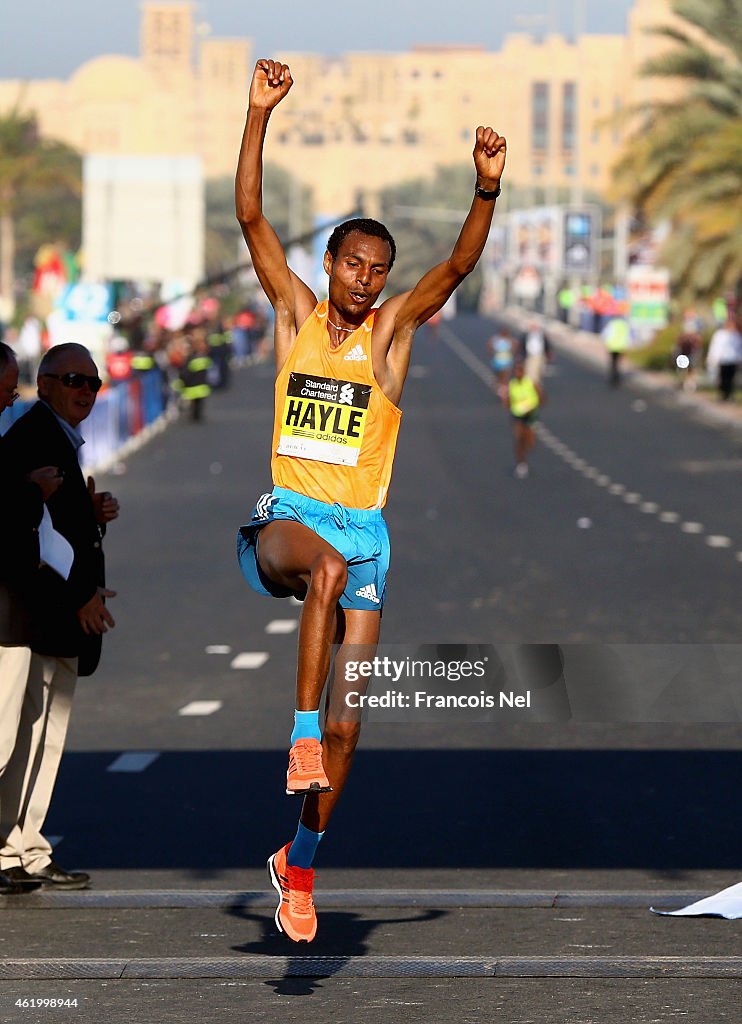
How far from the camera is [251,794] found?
9.77 m

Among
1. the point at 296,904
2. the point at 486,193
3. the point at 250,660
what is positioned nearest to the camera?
the point at 296,904

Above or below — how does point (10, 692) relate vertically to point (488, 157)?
below

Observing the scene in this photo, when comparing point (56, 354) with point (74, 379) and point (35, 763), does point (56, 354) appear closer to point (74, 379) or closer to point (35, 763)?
point (74, 379)

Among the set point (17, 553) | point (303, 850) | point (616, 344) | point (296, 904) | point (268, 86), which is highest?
point (268, 86)

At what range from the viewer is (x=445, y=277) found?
664 cm

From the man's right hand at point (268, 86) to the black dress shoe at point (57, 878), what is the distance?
2.74 m

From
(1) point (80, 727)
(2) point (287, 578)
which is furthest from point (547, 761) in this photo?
(2) point (287, 578)

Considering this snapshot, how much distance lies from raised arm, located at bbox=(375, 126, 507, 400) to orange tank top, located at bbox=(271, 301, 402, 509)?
0.08 m

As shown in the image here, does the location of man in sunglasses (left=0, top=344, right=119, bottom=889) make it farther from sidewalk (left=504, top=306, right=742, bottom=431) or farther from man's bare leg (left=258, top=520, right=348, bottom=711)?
sidewalk (left=504, top=306, right=742, bottom=431)

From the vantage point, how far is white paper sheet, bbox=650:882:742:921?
7000 millimetres

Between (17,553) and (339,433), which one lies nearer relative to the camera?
(339,433)

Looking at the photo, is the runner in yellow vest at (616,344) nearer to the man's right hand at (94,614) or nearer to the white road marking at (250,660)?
the white road marking at (250,660)

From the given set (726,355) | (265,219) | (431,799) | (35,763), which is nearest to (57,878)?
(35,763)

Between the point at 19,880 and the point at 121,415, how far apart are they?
2800 centimetres
